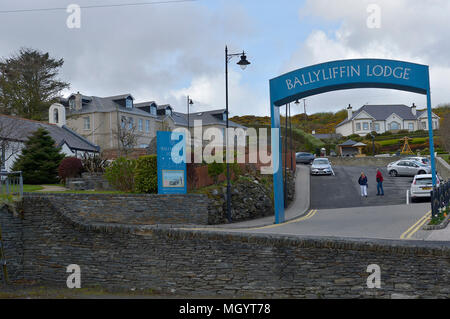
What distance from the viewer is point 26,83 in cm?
4600

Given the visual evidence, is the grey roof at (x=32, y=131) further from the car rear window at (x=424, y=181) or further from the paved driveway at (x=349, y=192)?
the car rear window at (x=424, y=181)

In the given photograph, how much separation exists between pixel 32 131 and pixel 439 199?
2626cm

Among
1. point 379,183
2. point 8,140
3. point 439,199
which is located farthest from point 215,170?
point 8,140

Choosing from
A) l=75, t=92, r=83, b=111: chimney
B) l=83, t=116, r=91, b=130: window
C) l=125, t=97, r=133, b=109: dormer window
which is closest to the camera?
l=75, t=92, r=83, b=111: chimney

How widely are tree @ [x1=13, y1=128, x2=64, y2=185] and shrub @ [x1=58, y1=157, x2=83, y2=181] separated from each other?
1253 millimetres

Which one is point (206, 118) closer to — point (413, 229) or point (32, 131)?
point (32, 131)

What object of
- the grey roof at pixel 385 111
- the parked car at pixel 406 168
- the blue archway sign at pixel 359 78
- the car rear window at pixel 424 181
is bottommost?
the car rear window at pixel 424 181

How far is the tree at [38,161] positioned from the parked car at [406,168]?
25.7 meters

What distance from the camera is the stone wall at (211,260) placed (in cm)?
1029

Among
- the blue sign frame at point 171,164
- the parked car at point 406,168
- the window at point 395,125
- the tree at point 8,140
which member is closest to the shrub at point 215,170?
the blue sign frame at point 171,164

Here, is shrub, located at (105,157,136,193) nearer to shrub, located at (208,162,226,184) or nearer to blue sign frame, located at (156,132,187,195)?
blue sign frame, located at (156,132,187,195)

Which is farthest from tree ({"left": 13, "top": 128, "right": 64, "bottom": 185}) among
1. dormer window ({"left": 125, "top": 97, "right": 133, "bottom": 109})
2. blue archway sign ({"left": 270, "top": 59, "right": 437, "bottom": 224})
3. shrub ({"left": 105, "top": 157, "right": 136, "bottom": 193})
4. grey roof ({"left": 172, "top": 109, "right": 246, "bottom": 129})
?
grey roof ({"left": 172, "top": 109, "right": 246, "bottom": 129})

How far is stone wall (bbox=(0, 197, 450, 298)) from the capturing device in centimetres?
1029
